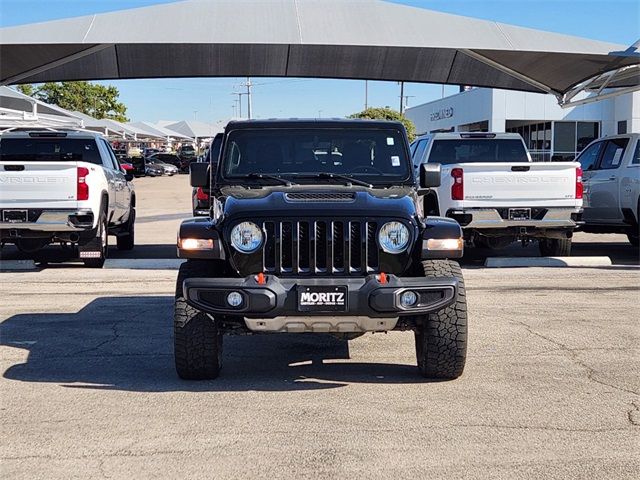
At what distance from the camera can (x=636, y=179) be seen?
1338 centimetres

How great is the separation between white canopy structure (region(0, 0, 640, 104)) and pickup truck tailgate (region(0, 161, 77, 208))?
2522mm

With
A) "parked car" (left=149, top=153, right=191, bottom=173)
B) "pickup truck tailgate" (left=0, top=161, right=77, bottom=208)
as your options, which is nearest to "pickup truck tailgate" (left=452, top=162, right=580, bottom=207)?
"pickup truck tailgate" (left=0, top=161, right=77, bottom=208)

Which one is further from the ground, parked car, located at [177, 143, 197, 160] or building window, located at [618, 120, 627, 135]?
building window, located at [618, 120, 627, 135]

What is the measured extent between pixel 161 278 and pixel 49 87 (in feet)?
233

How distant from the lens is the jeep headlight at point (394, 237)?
231 inches

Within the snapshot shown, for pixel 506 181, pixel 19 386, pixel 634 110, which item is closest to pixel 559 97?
pixel 506 181

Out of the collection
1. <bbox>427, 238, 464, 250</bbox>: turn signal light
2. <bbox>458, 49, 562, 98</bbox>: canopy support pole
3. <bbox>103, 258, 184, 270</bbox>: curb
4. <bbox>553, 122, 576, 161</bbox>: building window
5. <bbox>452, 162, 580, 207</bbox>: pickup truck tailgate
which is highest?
<bbox>458, 49, 562, 98</bbox>: canopy support pole

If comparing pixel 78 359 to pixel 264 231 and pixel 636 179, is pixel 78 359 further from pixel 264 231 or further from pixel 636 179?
pixel 636 179

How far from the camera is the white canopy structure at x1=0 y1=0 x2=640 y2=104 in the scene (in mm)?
13250

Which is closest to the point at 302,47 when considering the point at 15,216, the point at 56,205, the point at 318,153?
the point at 56,205

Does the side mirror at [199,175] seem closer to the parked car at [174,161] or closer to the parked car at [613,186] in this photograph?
the parked car at [613,186]

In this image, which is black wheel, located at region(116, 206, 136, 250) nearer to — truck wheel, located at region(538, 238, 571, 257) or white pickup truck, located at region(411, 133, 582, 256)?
white pickup truck, located at region(411, 133, 582, 256)

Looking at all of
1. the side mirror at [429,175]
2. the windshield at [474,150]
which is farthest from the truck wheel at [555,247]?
the side mirror at [429,175]

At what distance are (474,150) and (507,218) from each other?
242 centimetres
